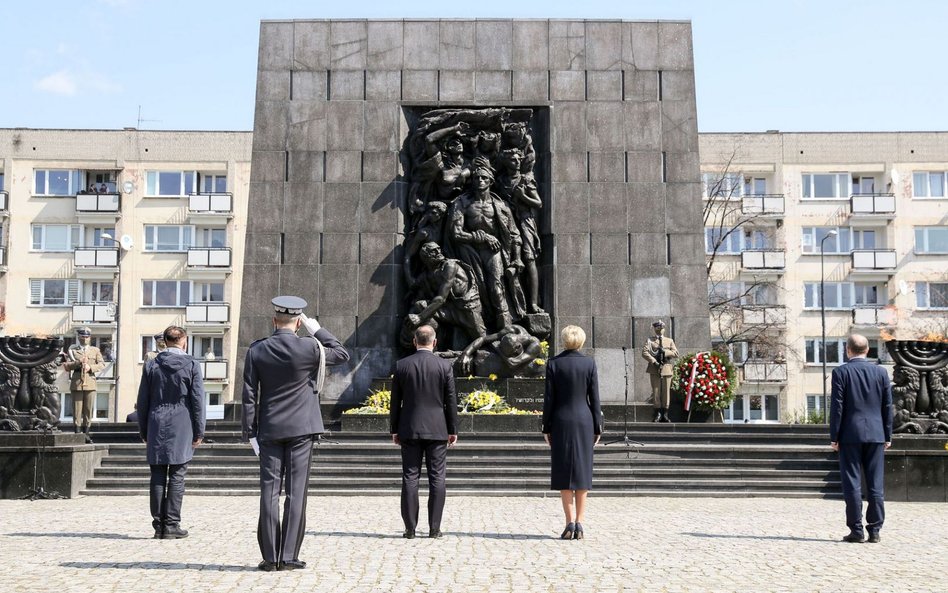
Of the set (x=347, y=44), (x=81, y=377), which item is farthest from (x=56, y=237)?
(x=81, y=377)

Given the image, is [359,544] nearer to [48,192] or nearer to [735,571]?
[735,571]

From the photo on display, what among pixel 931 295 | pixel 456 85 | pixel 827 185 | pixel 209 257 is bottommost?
pixel 931 295

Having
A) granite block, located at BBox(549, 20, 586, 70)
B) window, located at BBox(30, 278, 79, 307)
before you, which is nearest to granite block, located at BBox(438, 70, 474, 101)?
granite block, located at BBox(549, 20, 586, 70)

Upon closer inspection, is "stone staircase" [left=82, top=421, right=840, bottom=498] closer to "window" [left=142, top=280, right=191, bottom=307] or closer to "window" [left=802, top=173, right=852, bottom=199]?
"window" [left=142, top=280, right=191, bottom=307]

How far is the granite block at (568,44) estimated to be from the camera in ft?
77.5

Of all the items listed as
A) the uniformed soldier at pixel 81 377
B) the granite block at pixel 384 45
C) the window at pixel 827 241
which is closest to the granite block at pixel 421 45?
Result: the granite block at pixel 384 45

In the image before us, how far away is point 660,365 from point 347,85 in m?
8.19

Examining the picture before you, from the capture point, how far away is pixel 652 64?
2367 cm

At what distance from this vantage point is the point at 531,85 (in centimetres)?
2350

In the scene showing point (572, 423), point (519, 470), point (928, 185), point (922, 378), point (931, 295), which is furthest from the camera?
point (931, 295)

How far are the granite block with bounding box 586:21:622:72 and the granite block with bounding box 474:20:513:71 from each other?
1.56 metres

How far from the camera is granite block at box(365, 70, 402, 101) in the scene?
77.0ft

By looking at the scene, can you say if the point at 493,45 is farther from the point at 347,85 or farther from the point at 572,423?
the point at 572,423

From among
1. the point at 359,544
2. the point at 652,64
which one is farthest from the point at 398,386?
the point at 652,64
